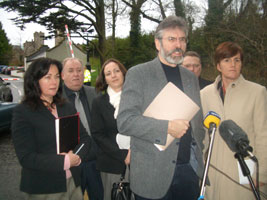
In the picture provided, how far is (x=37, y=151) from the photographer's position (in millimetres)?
1873

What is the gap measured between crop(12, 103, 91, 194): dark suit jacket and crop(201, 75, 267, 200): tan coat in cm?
148

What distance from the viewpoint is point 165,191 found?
1741 millimetres

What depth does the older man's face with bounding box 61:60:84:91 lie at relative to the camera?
9.83ft

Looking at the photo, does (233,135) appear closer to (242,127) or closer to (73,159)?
(242,127)

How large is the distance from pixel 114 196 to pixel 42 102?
1170 millimetres

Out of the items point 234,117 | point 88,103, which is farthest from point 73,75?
point 234,117

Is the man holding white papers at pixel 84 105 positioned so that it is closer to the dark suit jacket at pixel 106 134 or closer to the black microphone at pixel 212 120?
the dark suit jacket at pixel 106 134

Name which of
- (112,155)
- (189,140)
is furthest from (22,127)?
(189,140)

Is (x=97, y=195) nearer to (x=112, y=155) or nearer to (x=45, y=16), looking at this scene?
(x=112, y=155)

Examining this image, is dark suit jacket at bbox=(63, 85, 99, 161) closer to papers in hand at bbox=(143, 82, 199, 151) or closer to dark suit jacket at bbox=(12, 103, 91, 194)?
dark suit jacket at bbox=(12, 103, 91, 194)

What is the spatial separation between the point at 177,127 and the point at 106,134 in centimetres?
119

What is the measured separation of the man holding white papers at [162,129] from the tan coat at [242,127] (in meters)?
0.38

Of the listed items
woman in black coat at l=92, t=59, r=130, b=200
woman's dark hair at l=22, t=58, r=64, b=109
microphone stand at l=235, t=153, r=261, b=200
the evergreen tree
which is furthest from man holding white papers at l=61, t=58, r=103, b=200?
the evergreen tree

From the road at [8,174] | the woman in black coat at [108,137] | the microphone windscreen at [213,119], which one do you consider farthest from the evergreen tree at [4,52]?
the microphone windscreen at [213,119]
